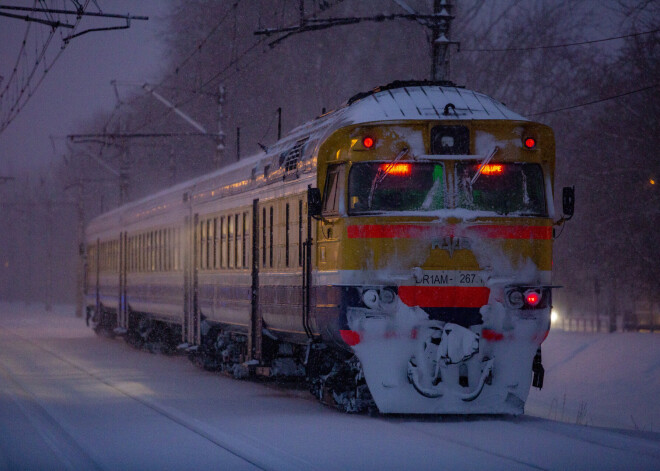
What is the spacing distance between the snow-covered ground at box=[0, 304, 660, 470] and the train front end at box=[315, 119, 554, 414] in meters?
0.50

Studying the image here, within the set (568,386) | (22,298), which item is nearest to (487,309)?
(568,386)

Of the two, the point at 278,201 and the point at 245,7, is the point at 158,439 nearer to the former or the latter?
the point at 278,201

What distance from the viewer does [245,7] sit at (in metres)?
47.0

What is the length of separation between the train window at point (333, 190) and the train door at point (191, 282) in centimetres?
770

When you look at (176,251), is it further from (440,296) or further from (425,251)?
(440,296)

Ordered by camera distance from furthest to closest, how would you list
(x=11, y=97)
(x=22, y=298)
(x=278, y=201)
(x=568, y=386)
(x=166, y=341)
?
1. (x=22, y=298)
2. (x=11, y=97)
3. (x=166, y=341)
4. (x=568, y=386)
5. (x=278, y=201)

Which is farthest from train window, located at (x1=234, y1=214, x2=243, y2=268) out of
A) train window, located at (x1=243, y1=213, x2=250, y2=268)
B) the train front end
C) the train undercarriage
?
the train front end

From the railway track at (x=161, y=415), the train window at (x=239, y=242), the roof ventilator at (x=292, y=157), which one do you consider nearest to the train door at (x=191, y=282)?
the train window at (x=239, y=242)

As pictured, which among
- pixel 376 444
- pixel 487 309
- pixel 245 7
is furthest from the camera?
pixel 245 7

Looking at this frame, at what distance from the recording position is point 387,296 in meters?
11.8

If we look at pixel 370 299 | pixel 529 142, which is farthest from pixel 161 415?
pixel 529 142

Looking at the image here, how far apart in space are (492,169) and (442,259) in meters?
1.15

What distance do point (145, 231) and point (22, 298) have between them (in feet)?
275

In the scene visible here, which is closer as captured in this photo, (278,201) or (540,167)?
(540,167)
